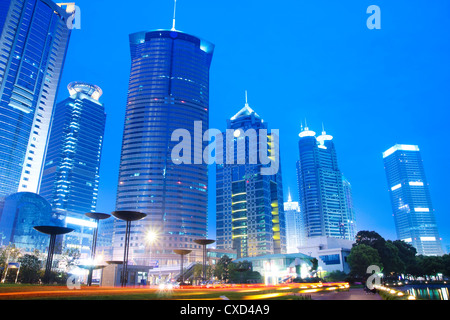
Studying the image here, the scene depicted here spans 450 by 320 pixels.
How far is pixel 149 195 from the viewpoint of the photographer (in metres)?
175

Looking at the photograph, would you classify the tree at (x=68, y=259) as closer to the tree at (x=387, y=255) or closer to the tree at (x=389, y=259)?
the tree at (x=387, y=255)

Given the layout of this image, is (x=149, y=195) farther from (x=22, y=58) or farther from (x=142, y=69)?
(x=22, y=58)

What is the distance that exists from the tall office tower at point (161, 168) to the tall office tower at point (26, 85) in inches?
1916

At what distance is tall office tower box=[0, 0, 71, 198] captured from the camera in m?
164

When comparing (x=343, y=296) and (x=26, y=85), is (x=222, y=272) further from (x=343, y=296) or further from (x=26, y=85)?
(x=26, y=85)

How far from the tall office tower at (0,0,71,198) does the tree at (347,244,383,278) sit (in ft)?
521

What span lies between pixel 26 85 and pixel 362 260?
183808mm

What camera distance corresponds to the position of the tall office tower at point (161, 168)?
17112cm

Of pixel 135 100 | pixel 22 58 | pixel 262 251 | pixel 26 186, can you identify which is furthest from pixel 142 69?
pixel 262 251

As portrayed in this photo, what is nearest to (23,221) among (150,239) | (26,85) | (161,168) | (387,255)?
(150,239)

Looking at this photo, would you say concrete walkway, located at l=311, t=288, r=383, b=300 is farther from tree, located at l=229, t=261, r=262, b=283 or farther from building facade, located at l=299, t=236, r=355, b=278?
building facade, located at l=299, t=236, r=355, b=278

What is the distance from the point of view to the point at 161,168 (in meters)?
180

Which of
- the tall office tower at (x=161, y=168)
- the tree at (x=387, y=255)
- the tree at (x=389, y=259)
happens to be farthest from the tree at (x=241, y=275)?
the tall office tower at (x=161, y=168)
